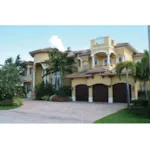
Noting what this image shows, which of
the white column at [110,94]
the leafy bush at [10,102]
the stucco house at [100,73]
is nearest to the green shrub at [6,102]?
the leafy bush at [10,102]

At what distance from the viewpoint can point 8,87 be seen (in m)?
17.9

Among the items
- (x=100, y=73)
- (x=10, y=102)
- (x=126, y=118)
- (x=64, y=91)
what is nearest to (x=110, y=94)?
(x=100, y=73)

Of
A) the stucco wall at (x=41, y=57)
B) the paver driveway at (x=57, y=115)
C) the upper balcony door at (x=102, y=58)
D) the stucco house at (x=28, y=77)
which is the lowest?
the paver driveway at (x=57, y=115)

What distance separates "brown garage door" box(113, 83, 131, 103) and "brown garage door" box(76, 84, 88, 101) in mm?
3522

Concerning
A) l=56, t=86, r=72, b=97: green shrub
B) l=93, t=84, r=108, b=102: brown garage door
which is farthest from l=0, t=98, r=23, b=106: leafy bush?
l=93, t=84, r=108, b=102: brown garage door

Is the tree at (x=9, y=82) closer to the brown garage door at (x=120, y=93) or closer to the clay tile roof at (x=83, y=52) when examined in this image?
the clay tile roof at (x=83, y=52)

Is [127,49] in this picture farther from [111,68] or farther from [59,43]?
[59,43]

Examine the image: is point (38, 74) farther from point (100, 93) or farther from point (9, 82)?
point (100, 93)

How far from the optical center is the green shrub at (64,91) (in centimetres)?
2191

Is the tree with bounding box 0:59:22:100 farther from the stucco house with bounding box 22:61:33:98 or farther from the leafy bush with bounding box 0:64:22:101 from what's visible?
the stucco house with bounding box 22:61:33:98

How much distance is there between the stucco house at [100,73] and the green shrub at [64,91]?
64cm

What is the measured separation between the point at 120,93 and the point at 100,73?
9.65ft

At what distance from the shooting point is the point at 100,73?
20016 millimetres
